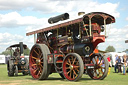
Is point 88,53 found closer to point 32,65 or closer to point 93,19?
point 93,19

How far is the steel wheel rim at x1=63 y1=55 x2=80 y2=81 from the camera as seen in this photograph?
10.9m

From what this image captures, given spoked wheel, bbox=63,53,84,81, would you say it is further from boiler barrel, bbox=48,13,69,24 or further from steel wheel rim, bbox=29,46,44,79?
boiler barrel, bbox=48,13,69,24

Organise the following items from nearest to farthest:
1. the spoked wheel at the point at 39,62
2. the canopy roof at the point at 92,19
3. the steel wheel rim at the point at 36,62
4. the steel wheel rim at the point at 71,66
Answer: the steel wheel rim at the point at 71,66
the canopy roof at the point at 92,19
the spoked wheel at the point at 39,62
the steel wheel rim at the point at 36,62

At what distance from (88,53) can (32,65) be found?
10.7ft

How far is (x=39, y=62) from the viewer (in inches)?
497

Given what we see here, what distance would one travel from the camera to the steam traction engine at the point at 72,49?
36.5 feet

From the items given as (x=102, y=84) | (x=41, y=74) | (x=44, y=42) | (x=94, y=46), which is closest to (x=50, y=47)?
(x=44, y=42)

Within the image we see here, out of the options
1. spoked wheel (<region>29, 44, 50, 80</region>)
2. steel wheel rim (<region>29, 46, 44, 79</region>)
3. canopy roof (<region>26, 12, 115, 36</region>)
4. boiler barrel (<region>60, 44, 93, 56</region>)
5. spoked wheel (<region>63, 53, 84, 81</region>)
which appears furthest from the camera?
steel wheel rim (<region>29, 46, 44, 79</region>)

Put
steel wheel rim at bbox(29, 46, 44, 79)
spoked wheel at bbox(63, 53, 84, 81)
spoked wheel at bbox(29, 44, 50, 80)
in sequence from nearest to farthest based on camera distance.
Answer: spoked wheel at bbox(63, 53, 84, 81), spoked wheel at bbox(29, 44, 50, 80), steel wheel rim at bbox(29, 46, 44, 79)

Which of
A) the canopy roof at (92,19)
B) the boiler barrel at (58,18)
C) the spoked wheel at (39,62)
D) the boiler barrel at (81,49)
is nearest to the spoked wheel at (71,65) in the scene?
the boiler barrel at (81,49)

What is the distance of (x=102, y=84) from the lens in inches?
382

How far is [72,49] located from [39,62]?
1922 mm

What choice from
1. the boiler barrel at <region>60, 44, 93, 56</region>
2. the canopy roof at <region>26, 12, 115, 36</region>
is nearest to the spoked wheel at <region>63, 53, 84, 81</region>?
the boiler barrel at <region>60, 44, 93, 56</region>

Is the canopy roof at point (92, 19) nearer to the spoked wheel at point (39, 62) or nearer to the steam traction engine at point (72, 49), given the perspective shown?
the steam traction engine at point (72, 49)
